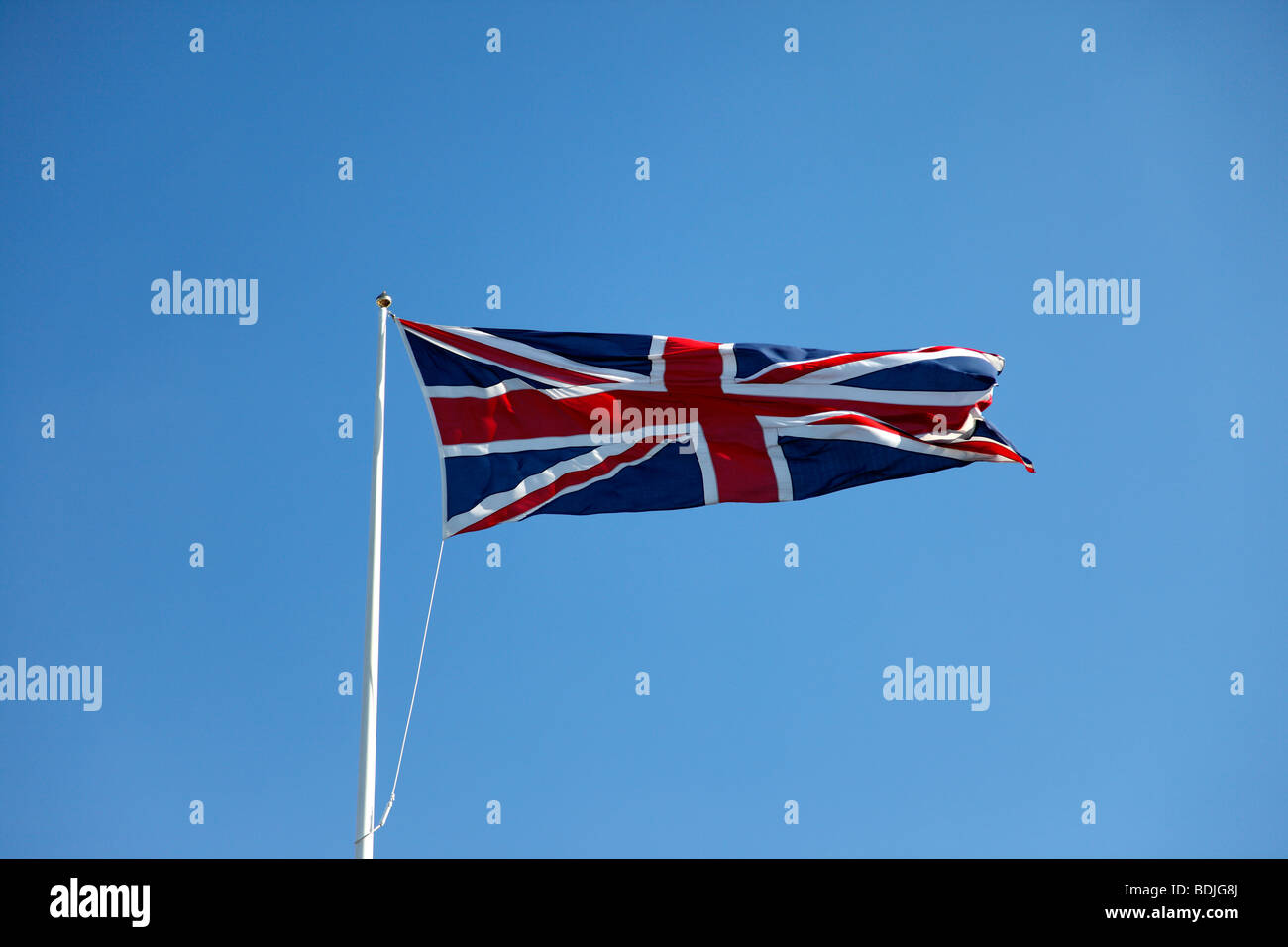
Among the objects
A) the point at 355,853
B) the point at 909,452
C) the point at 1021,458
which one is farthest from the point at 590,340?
the point at 355,853

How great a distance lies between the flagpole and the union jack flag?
1.28 metres

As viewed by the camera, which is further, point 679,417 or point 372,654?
point 679,417

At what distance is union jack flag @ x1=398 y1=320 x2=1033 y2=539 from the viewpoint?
17828mm

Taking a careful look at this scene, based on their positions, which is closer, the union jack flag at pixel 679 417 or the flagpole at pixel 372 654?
the flagpole at pixel 372 654

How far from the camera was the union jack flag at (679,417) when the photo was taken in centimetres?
1783

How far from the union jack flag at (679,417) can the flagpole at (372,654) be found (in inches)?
50.3

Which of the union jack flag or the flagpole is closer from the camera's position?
the flagpole

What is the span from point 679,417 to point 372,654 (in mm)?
5874

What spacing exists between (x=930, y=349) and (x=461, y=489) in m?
7.19

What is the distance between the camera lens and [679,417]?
61.4 ft

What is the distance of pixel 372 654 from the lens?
15242mm
